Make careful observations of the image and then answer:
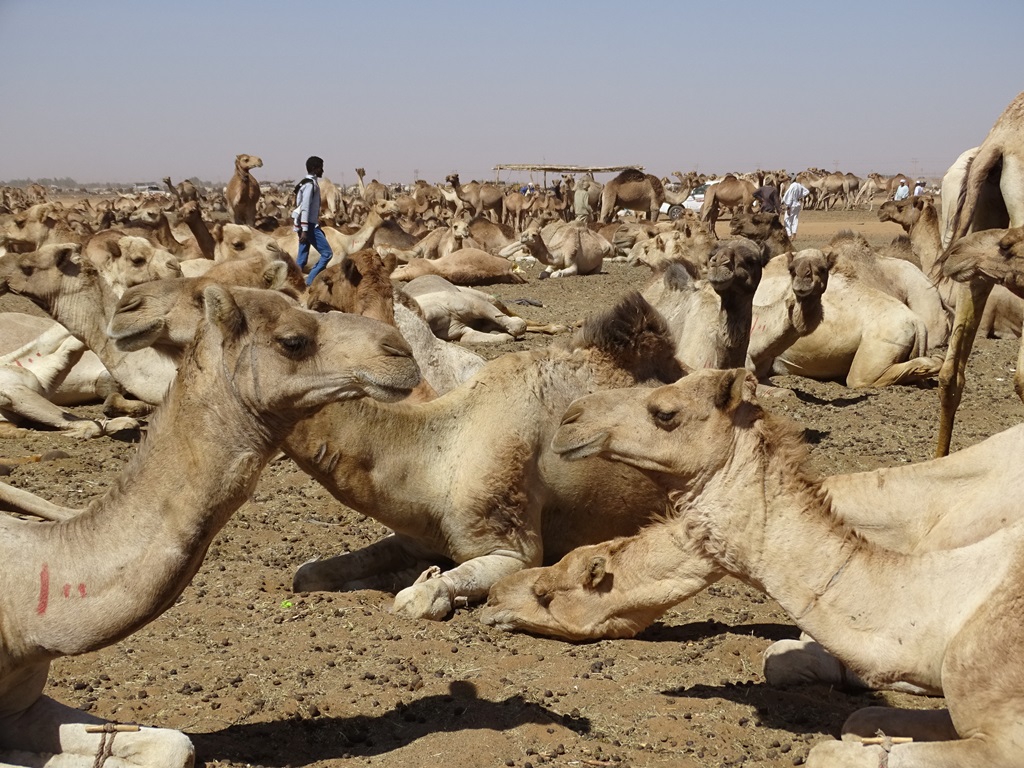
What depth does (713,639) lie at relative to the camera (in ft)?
16.8

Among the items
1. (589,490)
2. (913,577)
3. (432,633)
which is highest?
(913,577)

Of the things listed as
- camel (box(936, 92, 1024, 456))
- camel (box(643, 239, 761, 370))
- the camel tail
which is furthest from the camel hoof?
the camel tail

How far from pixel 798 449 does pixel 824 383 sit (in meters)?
7.91

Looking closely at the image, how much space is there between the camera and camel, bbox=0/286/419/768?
11.2 feet

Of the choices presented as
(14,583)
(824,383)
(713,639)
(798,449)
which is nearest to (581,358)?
(713,639)

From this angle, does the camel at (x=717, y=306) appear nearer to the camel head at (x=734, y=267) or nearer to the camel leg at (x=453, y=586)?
the camel head at (x=734, y=267)

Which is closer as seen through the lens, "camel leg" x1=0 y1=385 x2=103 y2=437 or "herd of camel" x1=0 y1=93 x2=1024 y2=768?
"herd of camel" x1=0 y1=93 x2=1024 y2=768

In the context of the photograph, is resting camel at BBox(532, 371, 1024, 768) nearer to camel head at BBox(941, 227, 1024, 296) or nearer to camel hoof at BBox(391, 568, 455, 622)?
camel hoof at BBox(391, 568, 455, 622)

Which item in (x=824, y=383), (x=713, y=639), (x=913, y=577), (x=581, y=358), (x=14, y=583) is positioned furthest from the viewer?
(x=824, y=383)

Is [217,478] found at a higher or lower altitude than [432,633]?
higher

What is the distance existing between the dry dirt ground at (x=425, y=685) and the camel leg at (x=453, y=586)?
0.32 ft

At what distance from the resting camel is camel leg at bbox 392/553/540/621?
5.02 feet

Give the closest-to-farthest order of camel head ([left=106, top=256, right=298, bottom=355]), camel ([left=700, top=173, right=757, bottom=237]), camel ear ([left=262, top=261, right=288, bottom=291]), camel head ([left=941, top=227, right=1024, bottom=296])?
1. camel head ([left=106, top=256, right=298, bottom=355])
2. camel ear ([left=262, top=261, right=288, bottom=291])
3. camel head ([left=941, top=227, right=1024, bottom=296])
4. camel ([left=700, top=173, right=757, bottom=237])

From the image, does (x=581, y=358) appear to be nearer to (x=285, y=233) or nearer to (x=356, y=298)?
(x=356, y=298)
